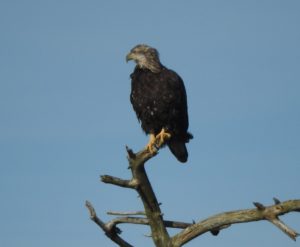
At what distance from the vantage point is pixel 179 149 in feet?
43.0

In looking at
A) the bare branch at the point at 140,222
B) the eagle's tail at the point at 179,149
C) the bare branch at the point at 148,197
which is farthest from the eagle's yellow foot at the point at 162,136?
the bare branch at the point at 148,197

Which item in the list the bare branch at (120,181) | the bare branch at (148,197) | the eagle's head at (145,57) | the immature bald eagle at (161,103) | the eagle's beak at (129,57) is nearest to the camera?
the bare branch at (120,181)

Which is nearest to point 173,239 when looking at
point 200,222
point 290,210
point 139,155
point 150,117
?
point 200,222

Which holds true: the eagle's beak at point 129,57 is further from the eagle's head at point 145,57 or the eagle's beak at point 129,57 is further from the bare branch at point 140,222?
the bare branch at point 140,222

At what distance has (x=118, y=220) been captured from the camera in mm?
10875

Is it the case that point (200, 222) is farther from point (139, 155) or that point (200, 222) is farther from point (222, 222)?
point (139, 155)

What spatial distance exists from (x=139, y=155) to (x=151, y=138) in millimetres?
2573

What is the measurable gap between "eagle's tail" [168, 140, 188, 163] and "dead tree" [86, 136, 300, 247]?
99.1 inches

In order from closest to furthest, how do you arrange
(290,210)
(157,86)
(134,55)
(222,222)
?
(290,210)
(222,222)
(157,86)
(134,55)

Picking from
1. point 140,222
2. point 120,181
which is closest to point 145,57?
point 140,222

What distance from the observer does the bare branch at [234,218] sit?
895 cm

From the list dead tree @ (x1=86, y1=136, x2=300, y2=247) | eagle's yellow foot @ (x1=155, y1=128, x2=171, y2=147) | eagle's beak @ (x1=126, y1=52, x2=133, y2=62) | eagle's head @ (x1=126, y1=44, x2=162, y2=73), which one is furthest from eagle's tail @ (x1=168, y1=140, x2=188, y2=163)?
dead tree @ (x1=86, y1=136, x2=300, y2=247)

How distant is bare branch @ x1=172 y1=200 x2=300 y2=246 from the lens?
29.4ft

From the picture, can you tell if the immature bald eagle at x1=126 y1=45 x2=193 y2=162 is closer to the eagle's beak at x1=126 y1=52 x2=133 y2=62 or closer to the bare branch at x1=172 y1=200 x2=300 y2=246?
the eagle's beak at x1=126 y1=52 x2=133 y2=62
